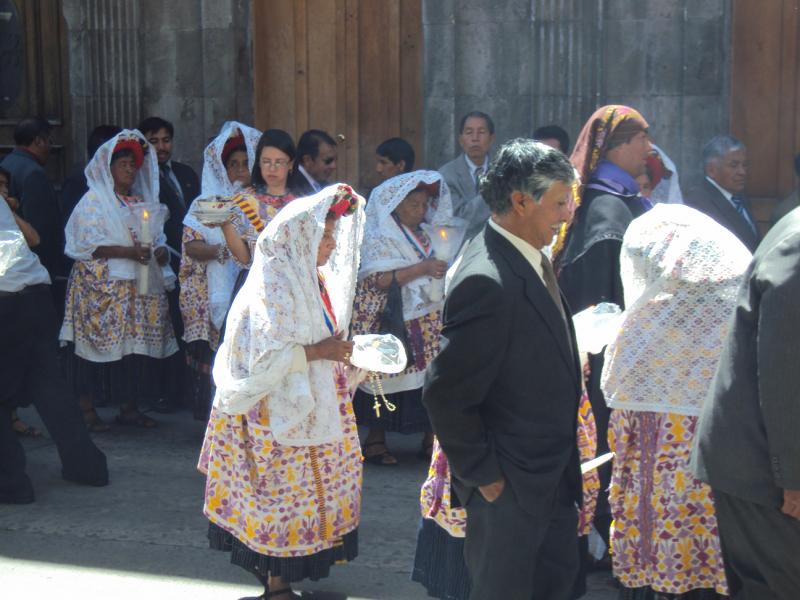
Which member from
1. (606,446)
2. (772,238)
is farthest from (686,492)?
(772,238)

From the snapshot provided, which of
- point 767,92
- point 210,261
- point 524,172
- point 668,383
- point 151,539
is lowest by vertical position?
point 151,539

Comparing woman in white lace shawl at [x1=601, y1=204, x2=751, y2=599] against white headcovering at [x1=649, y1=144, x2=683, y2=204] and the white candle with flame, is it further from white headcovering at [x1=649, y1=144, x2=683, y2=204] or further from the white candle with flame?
the white candle with flame

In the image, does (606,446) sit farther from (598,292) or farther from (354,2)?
(354,2)

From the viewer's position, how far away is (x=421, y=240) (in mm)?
6930

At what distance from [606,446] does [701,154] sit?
Answer: 3.46m

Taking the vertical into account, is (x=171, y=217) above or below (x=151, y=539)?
above

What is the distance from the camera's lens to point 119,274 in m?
7.46

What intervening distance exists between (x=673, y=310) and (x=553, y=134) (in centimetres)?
353

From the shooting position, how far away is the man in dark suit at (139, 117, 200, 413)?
8.02 m

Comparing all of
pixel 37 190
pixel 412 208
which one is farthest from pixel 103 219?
pixel 412 208

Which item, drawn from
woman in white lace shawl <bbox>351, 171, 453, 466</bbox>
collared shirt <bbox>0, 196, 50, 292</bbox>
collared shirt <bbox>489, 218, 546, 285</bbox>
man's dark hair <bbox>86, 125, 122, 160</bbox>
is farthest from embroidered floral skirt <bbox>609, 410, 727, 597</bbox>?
man's dark hair <bbox>86, 125, 122, 160</bbox>

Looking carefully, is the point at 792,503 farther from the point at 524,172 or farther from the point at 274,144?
the point at 274,144

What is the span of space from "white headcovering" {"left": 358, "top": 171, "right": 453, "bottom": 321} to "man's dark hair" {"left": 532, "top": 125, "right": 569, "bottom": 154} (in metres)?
1.03

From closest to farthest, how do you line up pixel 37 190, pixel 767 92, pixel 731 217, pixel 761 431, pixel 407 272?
pixel 761 431, pixel 407 272, pixel 731 217, pixel 37 190, pixel 767 92
